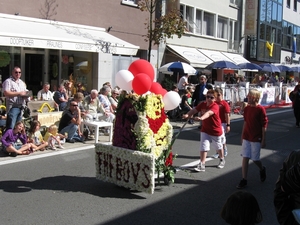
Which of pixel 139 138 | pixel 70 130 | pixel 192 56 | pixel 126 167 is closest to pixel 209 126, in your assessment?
pixel 139 138

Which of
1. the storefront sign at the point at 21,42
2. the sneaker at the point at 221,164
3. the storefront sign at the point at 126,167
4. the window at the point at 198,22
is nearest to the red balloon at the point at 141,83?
the storefront sign at the point at 126,167

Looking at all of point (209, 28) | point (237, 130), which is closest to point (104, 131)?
point (237, 130)

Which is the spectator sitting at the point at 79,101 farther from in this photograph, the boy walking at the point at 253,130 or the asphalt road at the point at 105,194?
the boy walking at the point at 253,130

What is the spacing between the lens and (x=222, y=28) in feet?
99.1

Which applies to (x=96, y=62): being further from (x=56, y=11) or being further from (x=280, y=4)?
(x=280, y=4)

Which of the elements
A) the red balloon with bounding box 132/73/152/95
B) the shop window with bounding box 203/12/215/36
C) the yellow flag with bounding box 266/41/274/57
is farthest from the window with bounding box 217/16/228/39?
the red balloon with bounding box 132/73/152/95

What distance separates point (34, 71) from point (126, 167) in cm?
1084

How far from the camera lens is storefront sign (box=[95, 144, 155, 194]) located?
19.6 feet

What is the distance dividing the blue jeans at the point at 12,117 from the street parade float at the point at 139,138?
11.2 ft

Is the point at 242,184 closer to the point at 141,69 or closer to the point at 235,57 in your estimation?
the point at 141,69

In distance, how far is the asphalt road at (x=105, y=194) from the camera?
17.4 ft

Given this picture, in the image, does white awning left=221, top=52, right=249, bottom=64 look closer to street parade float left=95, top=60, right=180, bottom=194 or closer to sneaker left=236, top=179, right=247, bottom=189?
sneaker left=236, top=179, right=247, bottom=189

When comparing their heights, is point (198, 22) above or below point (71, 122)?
above

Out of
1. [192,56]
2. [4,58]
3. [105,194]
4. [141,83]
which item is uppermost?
[192,56]
